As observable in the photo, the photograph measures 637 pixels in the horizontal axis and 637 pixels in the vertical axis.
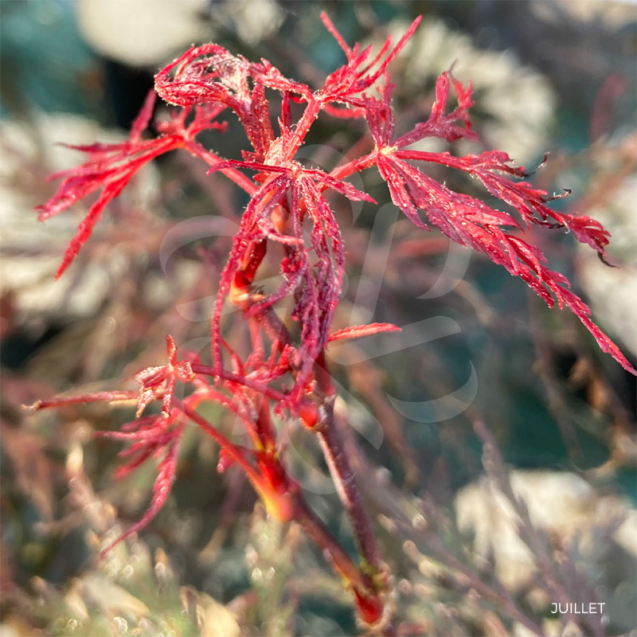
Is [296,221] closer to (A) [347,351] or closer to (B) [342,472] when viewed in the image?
(B) [342,472]

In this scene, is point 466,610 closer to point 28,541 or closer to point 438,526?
point 438,526

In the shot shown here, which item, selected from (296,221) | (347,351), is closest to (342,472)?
(296,221)

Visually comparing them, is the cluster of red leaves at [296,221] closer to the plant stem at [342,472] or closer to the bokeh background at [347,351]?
the plant stem at [342,472]

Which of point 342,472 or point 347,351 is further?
point 347,351

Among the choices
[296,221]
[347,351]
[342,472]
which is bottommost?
[347,351]

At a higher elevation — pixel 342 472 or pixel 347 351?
pixel 342 472

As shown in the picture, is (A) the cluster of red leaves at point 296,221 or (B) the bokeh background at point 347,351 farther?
(B) the bokeh background at point 347,351

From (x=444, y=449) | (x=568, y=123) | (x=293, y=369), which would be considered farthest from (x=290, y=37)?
(x=293, y=369)

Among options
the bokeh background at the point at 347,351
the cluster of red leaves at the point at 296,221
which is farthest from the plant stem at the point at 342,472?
the bokeh background at the point at 347,351
